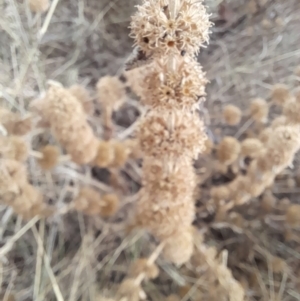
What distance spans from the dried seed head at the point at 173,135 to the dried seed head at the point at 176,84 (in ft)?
0.14

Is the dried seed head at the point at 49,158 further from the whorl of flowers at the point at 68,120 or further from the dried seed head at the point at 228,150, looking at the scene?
the dried seed head at the point at 228,150

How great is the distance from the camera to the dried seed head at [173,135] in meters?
0.61

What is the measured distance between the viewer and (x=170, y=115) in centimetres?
61

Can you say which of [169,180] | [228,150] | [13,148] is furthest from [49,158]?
[228,150]

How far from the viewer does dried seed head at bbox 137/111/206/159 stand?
61 centimetres

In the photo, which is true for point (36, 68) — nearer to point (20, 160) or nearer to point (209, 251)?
point (20, 160)

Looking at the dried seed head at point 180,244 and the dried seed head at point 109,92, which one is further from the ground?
the dried seed head at point 109,92

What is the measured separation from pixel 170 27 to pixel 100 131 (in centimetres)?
49

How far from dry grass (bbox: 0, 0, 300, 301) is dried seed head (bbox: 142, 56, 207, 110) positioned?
37 centimetres

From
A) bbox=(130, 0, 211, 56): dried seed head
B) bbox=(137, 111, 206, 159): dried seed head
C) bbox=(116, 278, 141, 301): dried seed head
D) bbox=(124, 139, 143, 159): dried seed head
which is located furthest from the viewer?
bbox=(124, 139, 143, 159): dried seed head

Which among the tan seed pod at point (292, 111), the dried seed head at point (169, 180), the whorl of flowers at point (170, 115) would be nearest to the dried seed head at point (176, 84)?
the whorl of flowers at point (170, 115)

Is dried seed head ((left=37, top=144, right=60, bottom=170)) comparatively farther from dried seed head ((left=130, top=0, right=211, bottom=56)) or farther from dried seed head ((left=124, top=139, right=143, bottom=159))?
dried seed head ((left=130, top=0, right=211, bottom=56))

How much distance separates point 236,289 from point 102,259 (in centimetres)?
34

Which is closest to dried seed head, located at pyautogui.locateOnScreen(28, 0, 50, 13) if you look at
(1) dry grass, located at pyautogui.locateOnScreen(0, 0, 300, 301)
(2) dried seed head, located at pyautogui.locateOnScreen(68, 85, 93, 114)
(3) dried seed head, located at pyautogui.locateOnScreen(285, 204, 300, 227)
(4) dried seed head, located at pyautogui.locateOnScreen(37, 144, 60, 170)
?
(1) dry grass, located at pyautogui.locateOnScreen(0, 0, 300, 301)
